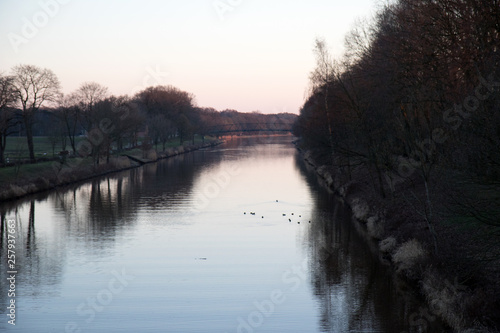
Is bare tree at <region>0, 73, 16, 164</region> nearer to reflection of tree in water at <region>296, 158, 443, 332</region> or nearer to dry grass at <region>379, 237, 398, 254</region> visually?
reflection of tree in water at <region>296, 158, 443, 332</region>

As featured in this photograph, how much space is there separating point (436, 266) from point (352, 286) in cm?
350

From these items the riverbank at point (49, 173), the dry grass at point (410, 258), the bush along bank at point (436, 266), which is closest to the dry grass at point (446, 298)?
the bush along bank at point (436, 266)

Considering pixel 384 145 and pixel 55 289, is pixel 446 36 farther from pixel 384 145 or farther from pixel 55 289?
pixel 55 289

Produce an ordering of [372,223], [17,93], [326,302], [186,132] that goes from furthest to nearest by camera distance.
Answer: [186,132] < [17,93] < [372,223] < [326,302]

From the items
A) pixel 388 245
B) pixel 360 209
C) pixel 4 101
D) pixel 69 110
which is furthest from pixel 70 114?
pixel 388 245

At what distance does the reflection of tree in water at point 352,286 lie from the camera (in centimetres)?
1648

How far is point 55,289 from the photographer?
65.9 ft

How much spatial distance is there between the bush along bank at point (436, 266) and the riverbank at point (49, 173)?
27108mm

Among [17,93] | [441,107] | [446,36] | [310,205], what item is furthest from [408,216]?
[17,93]

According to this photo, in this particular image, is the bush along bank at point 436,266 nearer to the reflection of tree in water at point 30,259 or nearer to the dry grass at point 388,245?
the dry grass at point 388,245

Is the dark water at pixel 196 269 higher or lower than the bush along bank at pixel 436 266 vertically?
lower

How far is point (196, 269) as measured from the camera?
23.0 meters

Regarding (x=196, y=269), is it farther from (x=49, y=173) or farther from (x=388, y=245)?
(x=49, y=173)

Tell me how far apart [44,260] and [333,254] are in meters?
13.1
